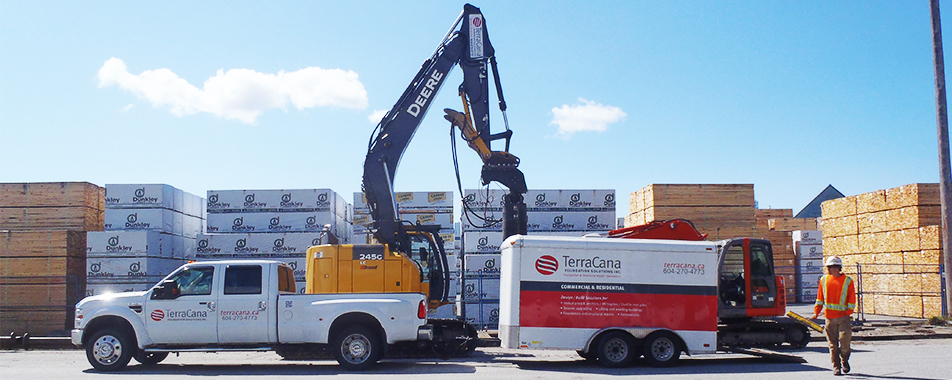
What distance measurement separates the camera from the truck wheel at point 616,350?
1125cm

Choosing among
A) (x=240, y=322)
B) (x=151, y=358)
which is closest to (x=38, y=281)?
(x=151, y=358)

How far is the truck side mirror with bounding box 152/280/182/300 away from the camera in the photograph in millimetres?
11352

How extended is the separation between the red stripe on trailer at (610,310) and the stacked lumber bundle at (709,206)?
8.71 m

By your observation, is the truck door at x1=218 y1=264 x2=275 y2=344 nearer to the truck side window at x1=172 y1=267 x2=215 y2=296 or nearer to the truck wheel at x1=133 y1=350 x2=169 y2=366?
the truck side window at x1=172 y1=267 x2=215 y2=296

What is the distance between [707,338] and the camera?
11391mm

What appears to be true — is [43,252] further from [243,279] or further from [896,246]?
[896,246]

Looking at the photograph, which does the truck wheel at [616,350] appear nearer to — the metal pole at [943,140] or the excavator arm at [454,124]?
the excavator arm at [454,124]

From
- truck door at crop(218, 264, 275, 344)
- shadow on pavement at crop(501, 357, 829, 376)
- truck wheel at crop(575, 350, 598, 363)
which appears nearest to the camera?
shadow on pavement at crop(501, 357, 829, 376)

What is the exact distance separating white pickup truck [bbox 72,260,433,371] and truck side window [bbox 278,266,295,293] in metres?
0.30

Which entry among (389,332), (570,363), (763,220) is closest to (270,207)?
(389,332)

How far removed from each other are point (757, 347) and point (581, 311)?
5161 mm

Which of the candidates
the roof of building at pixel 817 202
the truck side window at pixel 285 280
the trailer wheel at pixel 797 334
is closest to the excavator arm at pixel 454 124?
the truck side window at pixel 285 280

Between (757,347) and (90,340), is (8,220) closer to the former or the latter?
(90,340)

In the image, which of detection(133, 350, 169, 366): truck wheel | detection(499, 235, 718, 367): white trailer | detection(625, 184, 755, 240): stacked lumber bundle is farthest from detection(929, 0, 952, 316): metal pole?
detection(133, 350, 169, 366): truck wheel
